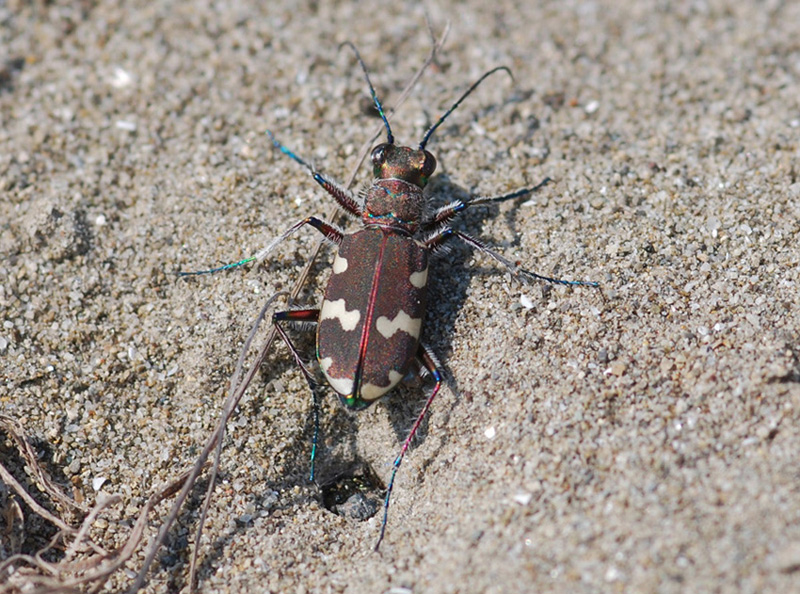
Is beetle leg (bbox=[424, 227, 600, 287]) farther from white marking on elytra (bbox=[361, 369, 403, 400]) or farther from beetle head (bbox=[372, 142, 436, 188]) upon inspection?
A: white marking on elytra (bbox=[361, 369, 403, 400])

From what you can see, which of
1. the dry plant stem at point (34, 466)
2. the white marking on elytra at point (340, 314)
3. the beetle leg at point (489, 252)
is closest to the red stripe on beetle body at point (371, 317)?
the white marking on elytra at point (340, 314)

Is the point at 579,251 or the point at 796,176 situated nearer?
the point at 579,251

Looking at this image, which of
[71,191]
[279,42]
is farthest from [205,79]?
[71,191]

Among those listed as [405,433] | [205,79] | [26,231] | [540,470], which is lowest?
[405,433]

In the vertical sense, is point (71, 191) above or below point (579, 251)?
above

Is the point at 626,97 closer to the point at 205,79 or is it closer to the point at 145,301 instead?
the point at 205,79

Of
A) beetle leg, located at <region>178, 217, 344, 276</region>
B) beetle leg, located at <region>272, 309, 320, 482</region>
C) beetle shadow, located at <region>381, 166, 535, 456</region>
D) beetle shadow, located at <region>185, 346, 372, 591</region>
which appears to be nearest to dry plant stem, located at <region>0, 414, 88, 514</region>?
beetle shadow, located at <region>185, 346, 372, 591</region>
